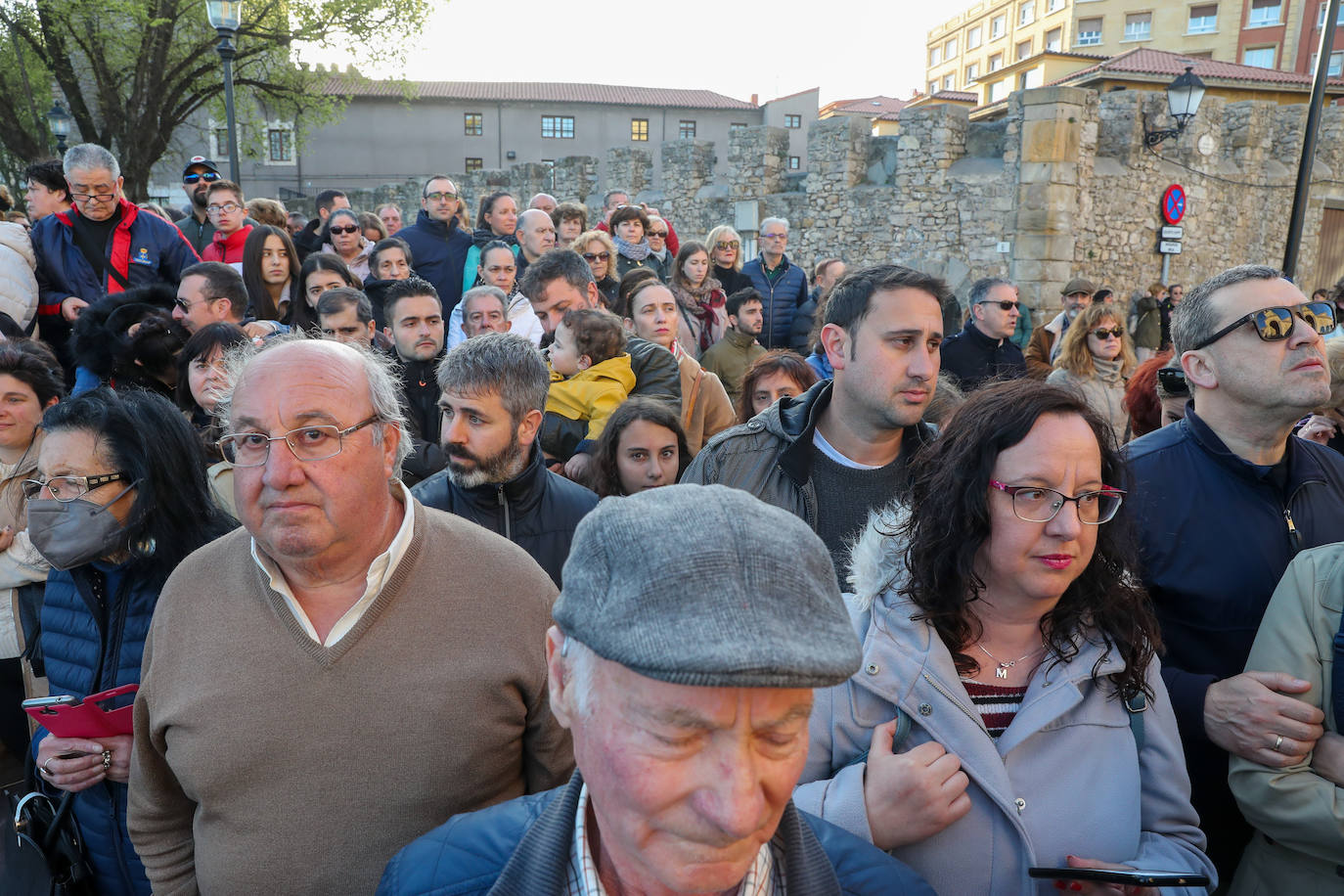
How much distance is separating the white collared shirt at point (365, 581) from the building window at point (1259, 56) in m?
46.9

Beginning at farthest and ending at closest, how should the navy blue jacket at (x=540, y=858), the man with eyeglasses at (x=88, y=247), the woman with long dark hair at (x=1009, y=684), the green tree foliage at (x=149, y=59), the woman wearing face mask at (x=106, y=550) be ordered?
the green tree foliage at (x=149, y=59), the man with eyeglasses at (x=88, y=247), the woman wearing face mask at (x=106, y=550), the woman with long dark hair at (x=1009, y=684), the navy blue jacket at (x=540, y=858)

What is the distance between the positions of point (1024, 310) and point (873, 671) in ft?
28.9

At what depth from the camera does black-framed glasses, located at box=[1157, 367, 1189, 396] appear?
3.20m

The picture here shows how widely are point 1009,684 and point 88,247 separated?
5.71 metres

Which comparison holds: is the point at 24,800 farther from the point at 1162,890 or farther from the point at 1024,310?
the point at 1024,310

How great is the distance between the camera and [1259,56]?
125ft

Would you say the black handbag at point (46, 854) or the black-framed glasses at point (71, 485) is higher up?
the black-framed glasses at point (71, 485)

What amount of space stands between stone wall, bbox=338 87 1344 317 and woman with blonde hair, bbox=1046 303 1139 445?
8.42 meters

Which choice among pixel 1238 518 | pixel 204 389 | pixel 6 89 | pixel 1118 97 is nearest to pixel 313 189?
pixel 6 89

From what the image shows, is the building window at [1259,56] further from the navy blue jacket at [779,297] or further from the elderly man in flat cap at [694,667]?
the elderly man in flat cap at [694,667]

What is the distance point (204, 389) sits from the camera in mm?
3555

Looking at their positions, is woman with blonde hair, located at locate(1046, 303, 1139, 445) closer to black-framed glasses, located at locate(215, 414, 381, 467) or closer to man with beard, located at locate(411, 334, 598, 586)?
man with beard, located at locate(411, 334, 598, 586)

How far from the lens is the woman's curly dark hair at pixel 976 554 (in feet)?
6.09

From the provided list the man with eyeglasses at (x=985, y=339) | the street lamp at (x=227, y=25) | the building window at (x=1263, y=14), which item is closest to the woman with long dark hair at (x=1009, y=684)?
the man with eyeglasses at (x=985, y=339)
